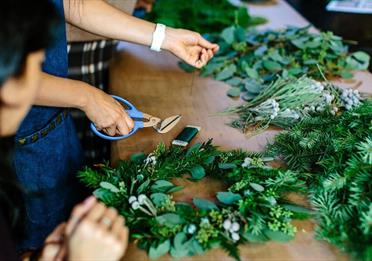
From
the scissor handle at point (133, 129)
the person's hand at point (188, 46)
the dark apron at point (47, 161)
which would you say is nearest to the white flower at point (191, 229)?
the scissor handle at point (133, 129)

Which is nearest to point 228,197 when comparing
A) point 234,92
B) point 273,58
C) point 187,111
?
point 187,111

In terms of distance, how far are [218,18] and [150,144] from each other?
89 cm

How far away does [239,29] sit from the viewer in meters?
1.63

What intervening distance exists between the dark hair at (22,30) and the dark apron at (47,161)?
0.51m

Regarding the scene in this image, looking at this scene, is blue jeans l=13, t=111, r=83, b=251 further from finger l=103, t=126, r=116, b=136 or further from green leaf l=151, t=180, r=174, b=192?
green leaf l=151, t=180, r=174, b=192

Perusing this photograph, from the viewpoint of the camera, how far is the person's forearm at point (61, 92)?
3.19 feet

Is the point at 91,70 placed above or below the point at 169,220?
below

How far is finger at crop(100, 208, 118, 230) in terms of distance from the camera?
2.46 ft

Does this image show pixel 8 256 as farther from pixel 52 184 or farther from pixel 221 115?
pixel 221 115

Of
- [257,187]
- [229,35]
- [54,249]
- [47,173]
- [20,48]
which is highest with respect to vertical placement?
[20,48]

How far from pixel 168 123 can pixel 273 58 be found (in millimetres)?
556

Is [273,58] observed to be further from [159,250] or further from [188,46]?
[159,250]

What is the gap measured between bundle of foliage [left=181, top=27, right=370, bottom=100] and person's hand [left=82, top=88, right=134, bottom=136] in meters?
0.42

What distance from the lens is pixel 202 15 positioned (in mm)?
1833
